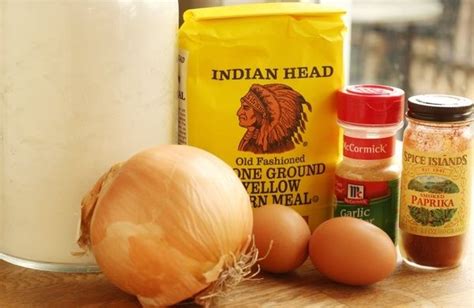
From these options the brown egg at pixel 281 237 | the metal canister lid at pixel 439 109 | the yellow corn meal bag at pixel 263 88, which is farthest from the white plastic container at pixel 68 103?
the metal canister lid at pixel 439 109

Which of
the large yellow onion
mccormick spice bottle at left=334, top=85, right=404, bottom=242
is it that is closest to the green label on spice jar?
mccormick spice bottle at left=334, top=85, right=404, bottom=242

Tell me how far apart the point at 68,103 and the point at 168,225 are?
204 millimetres

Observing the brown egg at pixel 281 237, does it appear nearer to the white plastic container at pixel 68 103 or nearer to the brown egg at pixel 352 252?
the brown egg at pixel 352 252

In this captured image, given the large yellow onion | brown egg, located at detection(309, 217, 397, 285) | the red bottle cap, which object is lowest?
brown egg, located at detection(309, 217, 397, 285)

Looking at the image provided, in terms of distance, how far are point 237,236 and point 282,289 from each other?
139mm

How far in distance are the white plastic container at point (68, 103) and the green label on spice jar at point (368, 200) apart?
22 centimetres

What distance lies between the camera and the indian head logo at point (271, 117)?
107cm

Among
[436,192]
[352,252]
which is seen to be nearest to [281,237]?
[352,252]

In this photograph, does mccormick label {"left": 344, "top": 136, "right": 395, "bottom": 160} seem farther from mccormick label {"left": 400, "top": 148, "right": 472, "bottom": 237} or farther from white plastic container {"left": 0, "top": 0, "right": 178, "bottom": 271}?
white plastic container {"left": 0, "top": 0, "right": 178, "bottom": 271}

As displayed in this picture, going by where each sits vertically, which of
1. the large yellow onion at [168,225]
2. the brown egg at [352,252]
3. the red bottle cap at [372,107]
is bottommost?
the brown egg at [352,252]

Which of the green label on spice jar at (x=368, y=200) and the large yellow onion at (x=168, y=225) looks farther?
the green label on spice jar at (x=368, y=200)

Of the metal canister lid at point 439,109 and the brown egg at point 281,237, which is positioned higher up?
the metal canister lid at point 439,109

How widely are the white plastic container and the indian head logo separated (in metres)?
0.10

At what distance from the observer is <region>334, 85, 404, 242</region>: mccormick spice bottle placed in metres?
1.04
